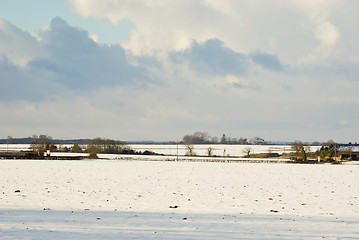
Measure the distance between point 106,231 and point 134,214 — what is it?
9.56 ft

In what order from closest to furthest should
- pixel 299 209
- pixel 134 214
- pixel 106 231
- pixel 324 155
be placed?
pixel 106 231 < pixel 134 214 < pixel 299 209 < pixel 324 155

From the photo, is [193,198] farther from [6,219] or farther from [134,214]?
[6,219]

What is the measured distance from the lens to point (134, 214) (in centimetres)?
1453

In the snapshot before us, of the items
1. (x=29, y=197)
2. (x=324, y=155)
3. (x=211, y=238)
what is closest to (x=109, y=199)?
(x=29, y=197)

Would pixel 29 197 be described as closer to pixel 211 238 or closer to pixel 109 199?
pixel 109 199

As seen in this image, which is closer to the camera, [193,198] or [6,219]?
[6,219]

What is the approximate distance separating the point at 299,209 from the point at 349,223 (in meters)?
3.06

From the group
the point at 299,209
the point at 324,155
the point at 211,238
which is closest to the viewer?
the point at 211,238

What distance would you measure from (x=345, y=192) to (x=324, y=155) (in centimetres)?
6401

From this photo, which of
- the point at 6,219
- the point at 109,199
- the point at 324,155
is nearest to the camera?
the point at 6,219

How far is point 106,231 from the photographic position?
38.3 ft

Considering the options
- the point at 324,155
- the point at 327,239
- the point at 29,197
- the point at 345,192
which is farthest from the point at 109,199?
the point at 324,155

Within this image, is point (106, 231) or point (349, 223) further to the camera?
point (349, 223)

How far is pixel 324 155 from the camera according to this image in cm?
8238
